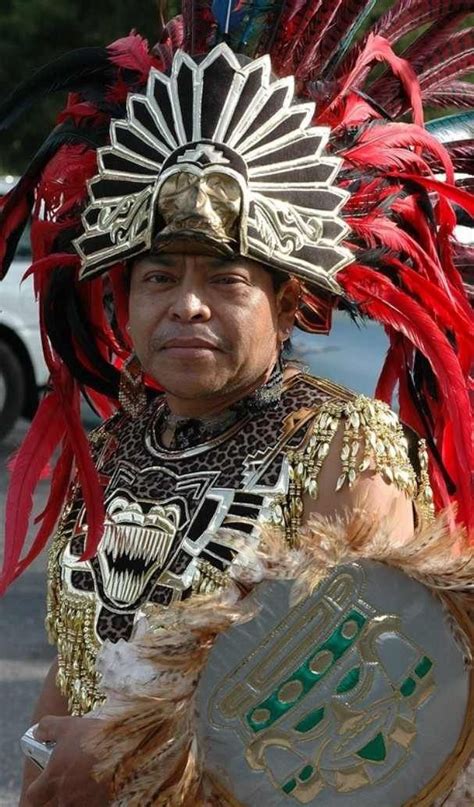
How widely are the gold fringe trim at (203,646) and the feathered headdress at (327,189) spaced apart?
47 cm

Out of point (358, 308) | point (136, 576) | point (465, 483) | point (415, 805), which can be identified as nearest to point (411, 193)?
point (358, 308)

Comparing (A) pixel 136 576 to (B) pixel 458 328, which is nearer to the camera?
(A) pixel 136 576

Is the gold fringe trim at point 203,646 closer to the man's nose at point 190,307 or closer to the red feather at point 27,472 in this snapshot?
the man's nose at point 190,307

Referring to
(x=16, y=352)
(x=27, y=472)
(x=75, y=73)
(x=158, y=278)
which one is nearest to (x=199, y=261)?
(x=158, y=278)

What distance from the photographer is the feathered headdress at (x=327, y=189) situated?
231cm

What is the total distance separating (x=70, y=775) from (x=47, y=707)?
1.35 ft

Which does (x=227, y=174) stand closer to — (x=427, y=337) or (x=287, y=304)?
(x=287, y=304)

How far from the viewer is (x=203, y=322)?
216cm

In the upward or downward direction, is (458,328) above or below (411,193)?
below

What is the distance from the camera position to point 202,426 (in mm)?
2305

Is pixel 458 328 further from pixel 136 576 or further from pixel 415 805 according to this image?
pixel 415 805

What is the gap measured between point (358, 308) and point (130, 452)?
477 millimetres

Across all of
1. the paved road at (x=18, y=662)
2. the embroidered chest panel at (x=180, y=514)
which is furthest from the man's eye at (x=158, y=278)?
the paved road at (x=18, y=662)

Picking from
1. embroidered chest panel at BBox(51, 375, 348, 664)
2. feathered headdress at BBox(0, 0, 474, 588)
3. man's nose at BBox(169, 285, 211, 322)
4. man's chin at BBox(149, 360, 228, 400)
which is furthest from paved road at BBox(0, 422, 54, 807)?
man's nose at BBox(169, 285, 211, 322)
